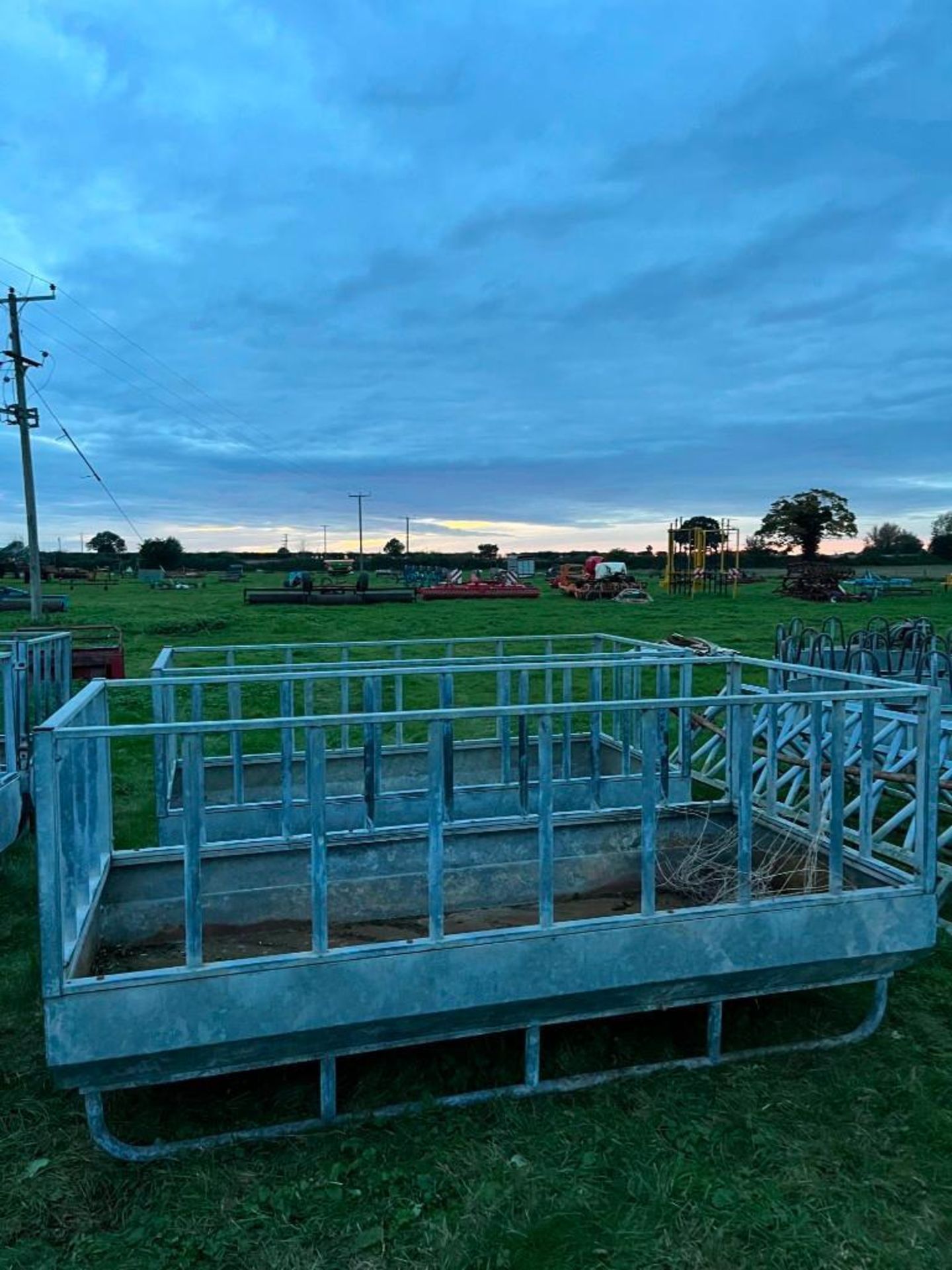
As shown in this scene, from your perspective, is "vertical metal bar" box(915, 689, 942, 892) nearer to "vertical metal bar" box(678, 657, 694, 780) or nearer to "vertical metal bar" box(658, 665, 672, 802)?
"vertical metal bar" box(658, 665, 672, 802)

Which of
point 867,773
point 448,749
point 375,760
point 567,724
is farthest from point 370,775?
point 867,773

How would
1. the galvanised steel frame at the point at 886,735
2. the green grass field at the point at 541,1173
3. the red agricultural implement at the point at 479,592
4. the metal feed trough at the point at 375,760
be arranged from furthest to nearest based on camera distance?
the red agricultural implement at the point at 479,592
the metal feed trough at the point at 375,760
the galvanised steel frame at the point at 886,735
the green grass field at the point at 541,1173

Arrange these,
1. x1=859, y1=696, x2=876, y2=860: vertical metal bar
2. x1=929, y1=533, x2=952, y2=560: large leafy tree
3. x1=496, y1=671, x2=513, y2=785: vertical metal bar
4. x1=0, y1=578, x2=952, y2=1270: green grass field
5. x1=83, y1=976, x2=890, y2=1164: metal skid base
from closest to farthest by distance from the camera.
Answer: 1. x1=0, y1=578, x2=952, y2=1270: green grass field
2. x1=83, y1=976, x2=890, y2=1164: metal skid base
3. x1=859, y1=696, x2=876, y2=860: vertical metal bar
4. x1=496, y1=671, x2=513, y2=785: vertical metal bar
5. x1=929, y1=533, x2=952, y2=560: large leafy tree

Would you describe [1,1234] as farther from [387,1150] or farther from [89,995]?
[387,1150]

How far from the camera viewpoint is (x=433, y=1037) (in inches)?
121

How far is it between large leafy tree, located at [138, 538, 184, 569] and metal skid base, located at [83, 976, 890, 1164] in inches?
3210

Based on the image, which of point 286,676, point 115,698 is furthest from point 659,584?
point 286,676

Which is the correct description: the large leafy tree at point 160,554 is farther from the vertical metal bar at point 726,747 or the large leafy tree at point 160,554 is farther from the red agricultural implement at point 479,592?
the vertical metal bar at point 726,747

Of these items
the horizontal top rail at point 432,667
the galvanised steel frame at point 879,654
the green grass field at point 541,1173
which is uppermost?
the horizontal top rail at point 432,667

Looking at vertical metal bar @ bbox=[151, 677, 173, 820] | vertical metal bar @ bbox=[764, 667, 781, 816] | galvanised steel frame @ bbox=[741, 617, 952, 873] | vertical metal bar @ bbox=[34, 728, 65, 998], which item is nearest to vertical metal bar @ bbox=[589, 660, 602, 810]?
galvanised steel frame @ bbox=[741, 617, 952, 873]

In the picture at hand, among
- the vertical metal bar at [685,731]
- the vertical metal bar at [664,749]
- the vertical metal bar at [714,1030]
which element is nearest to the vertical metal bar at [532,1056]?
the vertical metal bar at [714,1030]

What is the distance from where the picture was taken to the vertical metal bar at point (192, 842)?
2830mm

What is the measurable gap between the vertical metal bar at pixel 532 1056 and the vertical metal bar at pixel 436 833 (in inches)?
23.8

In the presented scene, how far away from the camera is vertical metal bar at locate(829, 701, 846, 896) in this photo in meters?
3.41
